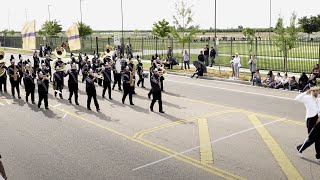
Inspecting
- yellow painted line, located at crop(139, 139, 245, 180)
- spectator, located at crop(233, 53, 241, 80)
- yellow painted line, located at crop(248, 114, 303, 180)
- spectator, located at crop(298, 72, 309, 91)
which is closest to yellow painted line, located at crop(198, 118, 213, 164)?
yellow painted line, located at crop(139, 139, 245, 180)

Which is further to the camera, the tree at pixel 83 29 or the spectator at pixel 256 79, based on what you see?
the tree at pixel 83 29

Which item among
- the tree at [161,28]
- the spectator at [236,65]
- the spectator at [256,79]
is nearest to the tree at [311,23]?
the tree at [161,28]

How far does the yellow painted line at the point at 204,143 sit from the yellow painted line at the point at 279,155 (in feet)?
4.81

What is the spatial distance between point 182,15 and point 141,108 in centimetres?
1494

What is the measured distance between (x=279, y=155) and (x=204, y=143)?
1.95m

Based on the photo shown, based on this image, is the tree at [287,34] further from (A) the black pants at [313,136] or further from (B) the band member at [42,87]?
(A) the black pants at [313,136]

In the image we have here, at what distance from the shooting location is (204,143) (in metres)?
10.1

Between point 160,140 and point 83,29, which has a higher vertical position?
point 83,29

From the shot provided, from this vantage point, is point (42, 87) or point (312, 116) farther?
point (42, 87)

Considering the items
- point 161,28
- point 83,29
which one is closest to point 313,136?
point 161,28

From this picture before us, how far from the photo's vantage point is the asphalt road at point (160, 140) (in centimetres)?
826

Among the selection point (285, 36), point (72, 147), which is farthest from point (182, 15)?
point (72, 147)

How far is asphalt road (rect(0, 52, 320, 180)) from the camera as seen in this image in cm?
826

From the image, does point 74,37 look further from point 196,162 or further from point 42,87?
point 196,162
